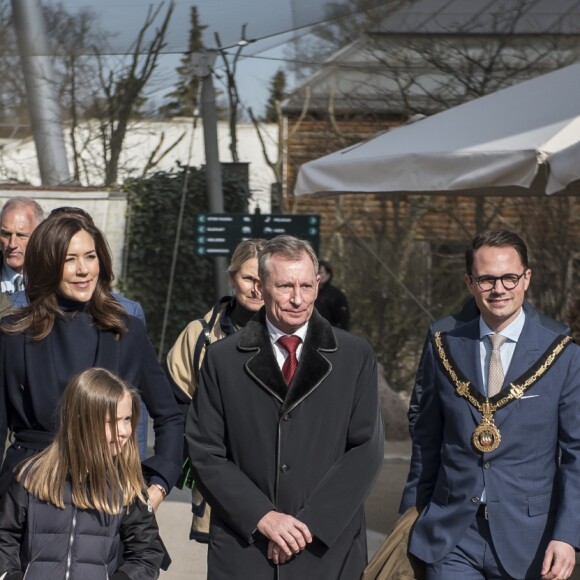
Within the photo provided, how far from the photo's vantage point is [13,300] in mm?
5164

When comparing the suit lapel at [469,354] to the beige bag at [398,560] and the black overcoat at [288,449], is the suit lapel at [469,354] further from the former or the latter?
the beige bag at [398,560]

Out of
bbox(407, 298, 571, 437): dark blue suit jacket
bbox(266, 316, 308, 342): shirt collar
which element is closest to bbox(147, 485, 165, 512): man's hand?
bbox(266, 316, 308, 342): shirt collar

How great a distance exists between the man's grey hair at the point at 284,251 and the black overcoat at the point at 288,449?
22cm

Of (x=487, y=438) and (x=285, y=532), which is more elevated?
(x=487, y=438)

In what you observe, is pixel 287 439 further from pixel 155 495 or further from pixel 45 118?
pixel 45 118

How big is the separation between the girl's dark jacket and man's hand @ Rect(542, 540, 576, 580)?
1263 mm

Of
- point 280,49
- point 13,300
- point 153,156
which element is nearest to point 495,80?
point 280,49

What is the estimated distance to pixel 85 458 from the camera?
12.5 feet

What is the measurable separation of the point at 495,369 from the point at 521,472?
0.36 metres

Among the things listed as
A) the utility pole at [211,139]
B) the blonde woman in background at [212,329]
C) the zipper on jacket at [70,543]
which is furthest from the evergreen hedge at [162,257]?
the zipper on jacket at [70,543]

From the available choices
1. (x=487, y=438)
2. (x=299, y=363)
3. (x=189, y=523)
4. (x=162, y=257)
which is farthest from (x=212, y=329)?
(x=162, y=257)

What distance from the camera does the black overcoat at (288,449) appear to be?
405cm

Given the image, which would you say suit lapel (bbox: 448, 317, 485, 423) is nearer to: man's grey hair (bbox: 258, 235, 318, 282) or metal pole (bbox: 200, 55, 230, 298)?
man's grey hair (bbox: 258, 235, 318, 282)

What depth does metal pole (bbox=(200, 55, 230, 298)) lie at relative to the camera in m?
12.1
